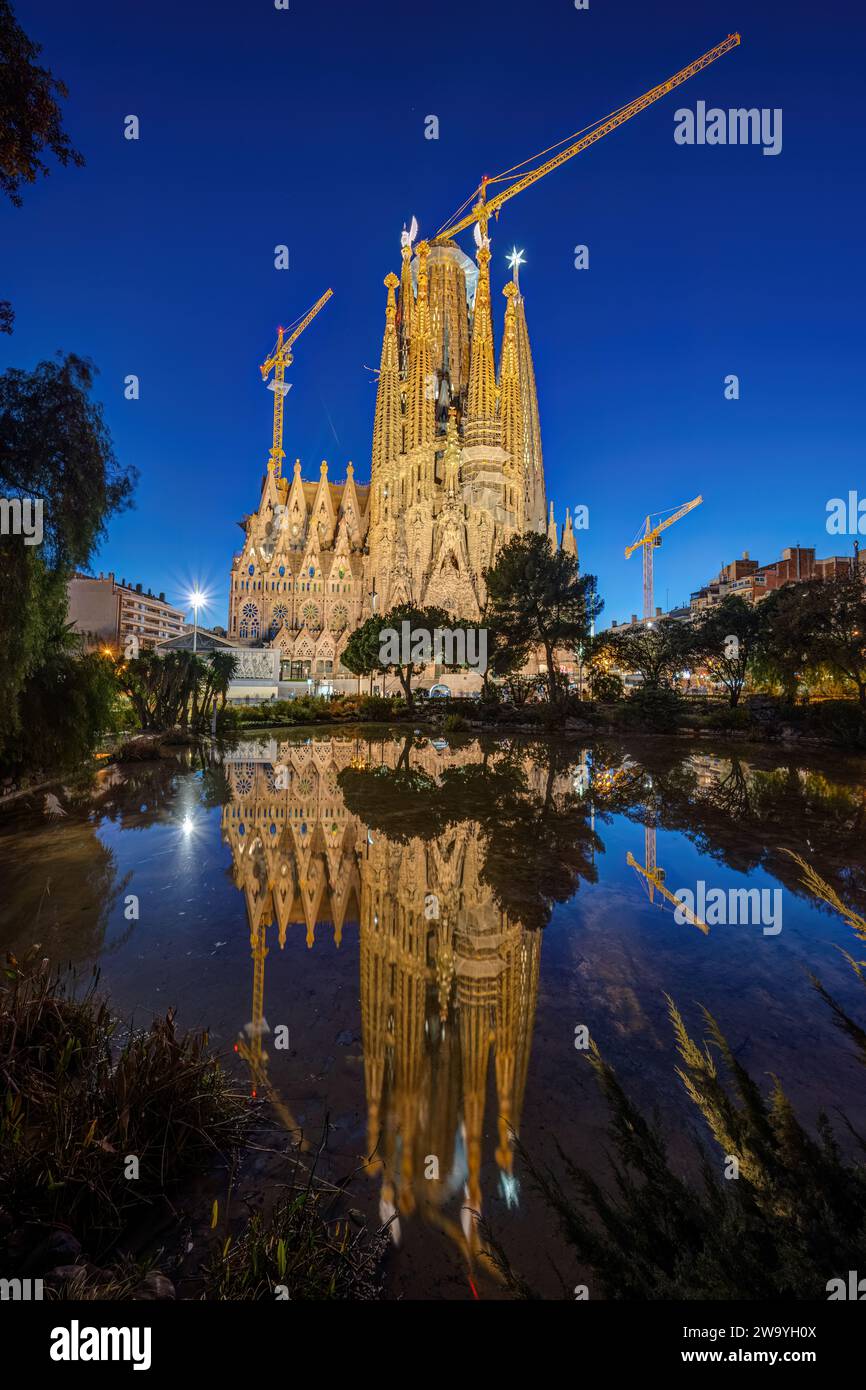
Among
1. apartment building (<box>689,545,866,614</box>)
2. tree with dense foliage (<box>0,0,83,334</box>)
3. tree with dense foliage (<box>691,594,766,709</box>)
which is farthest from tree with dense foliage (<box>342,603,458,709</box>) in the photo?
apartment building (<box>689,545,866,614</box>)

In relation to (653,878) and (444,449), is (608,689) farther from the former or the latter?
(444,449)

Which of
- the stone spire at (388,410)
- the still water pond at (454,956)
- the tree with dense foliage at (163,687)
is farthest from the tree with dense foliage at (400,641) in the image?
the stone spire at (388,410)

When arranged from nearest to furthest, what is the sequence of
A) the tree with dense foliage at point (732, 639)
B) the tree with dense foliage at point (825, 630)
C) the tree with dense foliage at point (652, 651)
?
the tree with dense foliage at point (825, 630) < the tree with dense foliage at point (732, 639) < the tree with dense foliage at point (652, 651)

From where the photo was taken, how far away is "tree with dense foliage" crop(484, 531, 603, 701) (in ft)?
87.9

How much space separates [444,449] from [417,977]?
5661 centimetres

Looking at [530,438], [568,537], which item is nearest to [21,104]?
[568,537]

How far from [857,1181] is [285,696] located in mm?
45656

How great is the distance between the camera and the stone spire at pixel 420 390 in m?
51.9

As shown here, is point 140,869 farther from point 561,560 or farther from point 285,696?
point 285,696

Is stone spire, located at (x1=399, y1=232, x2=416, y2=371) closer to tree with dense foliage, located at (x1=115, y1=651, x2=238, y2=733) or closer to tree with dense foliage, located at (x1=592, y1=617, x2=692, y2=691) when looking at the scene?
tree with dense foliage, located at (x1=592, y1=617, x2=692, y2=691)

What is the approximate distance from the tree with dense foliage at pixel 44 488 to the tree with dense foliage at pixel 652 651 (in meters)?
25.2

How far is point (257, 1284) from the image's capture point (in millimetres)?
1624

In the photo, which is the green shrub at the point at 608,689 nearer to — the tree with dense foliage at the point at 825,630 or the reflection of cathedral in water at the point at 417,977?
the tree with dense foliage at the point at 825,630
